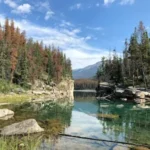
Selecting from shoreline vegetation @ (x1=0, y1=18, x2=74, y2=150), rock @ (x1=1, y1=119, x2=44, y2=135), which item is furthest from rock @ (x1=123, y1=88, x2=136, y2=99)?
rock @ (x1=1, y1=119, x2=44, y2=135)

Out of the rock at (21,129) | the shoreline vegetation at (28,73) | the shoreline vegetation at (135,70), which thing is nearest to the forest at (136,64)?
the shoreline vegetation at (135,70)

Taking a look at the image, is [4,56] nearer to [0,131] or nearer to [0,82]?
[0,82]

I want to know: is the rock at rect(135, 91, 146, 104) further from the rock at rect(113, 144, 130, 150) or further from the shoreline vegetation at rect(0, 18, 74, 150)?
the rock at rect(113, 144, 130, 150)

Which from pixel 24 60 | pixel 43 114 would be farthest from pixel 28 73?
pixel 43 114

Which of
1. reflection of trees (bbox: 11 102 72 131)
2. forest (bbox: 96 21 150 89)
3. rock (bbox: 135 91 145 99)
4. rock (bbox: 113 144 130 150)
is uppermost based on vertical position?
forest (bbox: 96 21 150 89)

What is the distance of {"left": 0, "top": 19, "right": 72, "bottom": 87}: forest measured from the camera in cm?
7931

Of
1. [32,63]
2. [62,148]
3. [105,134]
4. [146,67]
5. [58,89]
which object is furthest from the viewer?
[58,89]

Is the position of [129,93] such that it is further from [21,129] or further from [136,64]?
[21,129]

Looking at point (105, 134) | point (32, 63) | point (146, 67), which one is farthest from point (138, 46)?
point (105, 134)

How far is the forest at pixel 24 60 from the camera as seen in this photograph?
260 ft

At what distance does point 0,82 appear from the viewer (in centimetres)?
7075

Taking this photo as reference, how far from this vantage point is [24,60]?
8319 centimetres

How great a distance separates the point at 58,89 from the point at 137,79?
3538cm

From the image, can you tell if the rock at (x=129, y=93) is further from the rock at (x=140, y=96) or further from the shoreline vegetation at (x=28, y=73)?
the shoreline vegetation at (x=28, y=73)
